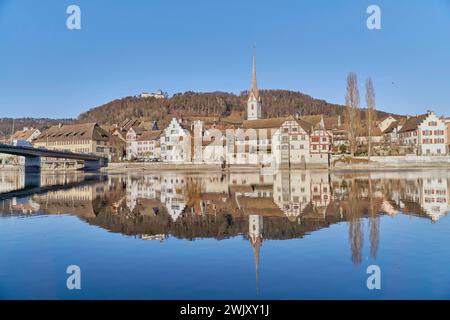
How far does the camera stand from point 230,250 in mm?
10672

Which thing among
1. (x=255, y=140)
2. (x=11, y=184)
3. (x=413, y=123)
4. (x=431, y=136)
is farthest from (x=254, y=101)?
(x=11, y=184)

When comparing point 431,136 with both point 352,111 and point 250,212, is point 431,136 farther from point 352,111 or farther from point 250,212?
point 250,212

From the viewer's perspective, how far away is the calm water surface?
7617mm

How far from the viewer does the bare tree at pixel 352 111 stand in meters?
65.2

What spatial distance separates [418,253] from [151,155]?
92.5 meters

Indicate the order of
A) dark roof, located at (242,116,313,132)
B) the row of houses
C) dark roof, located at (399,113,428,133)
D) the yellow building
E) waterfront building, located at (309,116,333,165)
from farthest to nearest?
the yellow building → dark roof, located at (242,116,313,132) → dark roof, located at (399,113,428,133) → the row of houses → waterfront building, located at (309,116,333,165)

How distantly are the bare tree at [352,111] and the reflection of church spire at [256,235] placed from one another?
53.0m

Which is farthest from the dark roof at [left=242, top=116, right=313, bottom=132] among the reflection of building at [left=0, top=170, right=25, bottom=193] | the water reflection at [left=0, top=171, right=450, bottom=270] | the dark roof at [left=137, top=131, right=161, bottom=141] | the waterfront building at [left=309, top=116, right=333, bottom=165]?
the water reflection at [left=0, top=171, right=450, bottom=270]

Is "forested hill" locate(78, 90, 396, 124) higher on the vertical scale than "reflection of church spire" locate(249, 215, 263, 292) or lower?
higher

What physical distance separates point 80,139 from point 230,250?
313ft

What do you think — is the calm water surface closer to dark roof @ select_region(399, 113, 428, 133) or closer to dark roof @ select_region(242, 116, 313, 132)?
dark roof @ select_region(399, 113, 428, 133)

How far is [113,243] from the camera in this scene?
1190 centimetres

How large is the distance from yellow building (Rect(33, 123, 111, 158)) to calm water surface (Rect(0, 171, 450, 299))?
268 feet

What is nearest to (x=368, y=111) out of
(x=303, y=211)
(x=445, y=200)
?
(x=445, y=200)
